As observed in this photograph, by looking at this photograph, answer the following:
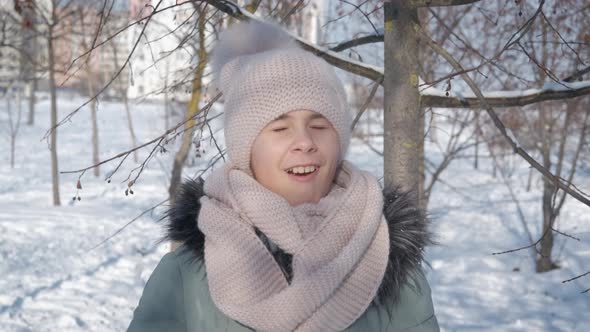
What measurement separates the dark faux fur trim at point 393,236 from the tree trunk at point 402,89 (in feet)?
2.54

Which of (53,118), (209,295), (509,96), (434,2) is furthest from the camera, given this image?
(53,118)

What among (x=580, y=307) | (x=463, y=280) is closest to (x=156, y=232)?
(x=463, y=280)

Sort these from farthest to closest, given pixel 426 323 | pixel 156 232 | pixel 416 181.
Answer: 1. pixel 156 232
2. pixel 416 181
3. pixel 426 323

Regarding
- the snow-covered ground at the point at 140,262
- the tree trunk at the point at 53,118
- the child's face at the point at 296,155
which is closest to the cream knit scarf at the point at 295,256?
the child's face at the point at 296,155

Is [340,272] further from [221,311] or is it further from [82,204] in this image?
[82,204]

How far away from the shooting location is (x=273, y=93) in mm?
1602

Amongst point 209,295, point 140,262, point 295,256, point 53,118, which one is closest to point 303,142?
point 295,256

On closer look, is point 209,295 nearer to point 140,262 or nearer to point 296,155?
point 296,155

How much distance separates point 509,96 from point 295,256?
1.70m

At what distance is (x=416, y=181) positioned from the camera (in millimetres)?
2598

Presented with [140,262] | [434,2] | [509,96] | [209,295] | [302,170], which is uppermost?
[434,2]

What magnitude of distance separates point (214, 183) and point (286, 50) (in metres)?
0.45

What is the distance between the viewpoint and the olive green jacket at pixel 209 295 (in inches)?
63.9

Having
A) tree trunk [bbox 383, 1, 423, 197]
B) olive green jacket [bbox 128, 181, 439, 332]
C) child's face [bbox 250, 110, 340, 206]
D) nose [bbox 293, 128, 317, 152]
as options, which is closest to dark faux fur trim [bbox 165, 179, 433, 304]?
olive green jacket [bbox 128, 181, 439, 332]
